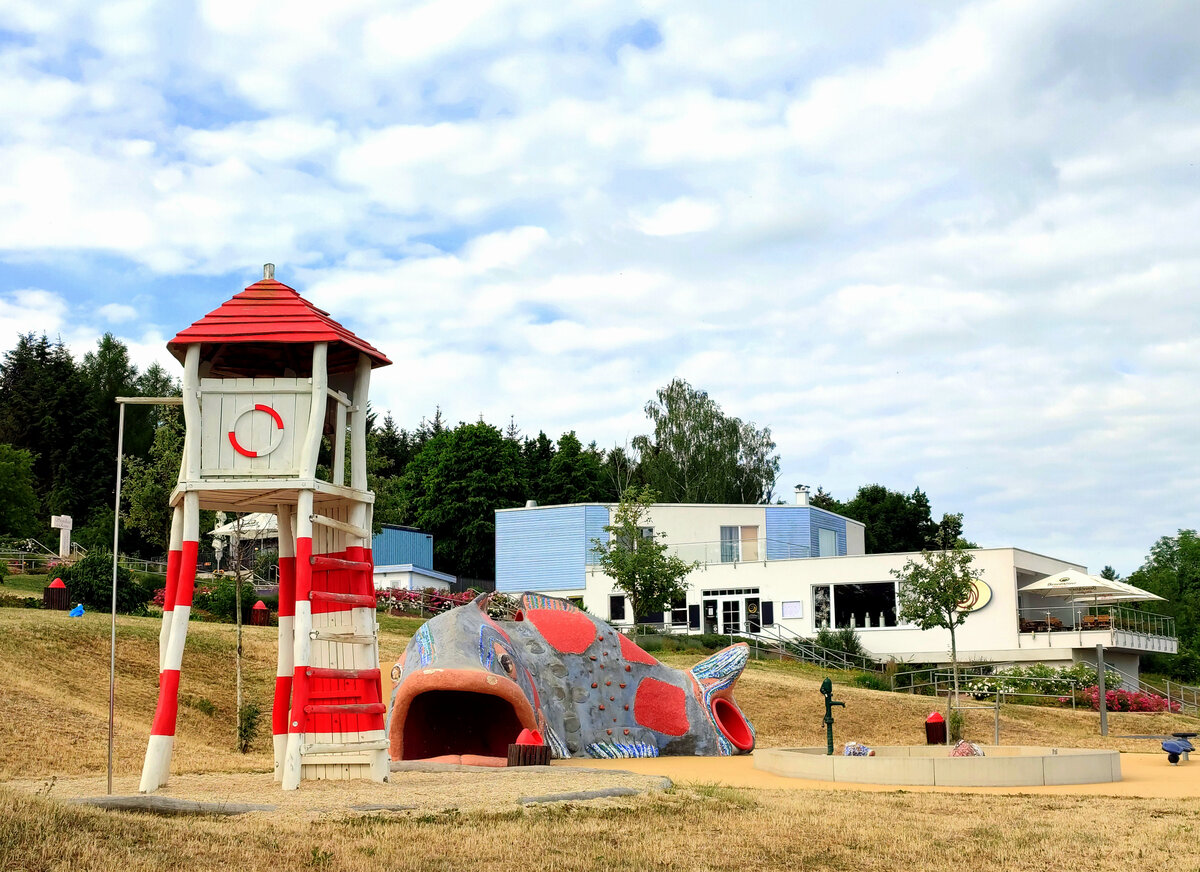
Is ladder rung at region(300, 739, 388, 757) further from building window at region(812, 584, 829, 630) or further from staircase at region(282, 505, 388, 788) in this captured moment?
building window at region(812, 584, 829, 630)

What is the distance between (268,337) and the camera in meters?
15.1

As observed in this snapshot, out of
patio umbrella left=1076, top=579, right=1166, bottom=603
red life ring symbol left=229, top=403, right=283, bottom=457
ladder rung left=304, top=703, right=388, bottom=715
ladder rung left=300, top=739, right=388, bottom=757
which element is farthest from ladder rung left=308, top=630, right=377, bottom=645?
patio umbrella left=1076, top=579, right=1166, bottom=603

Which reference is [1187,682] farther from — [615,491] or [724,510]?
[615,491]

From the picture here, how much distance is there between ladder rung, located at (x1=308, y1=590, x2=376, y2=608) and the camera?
1475cm

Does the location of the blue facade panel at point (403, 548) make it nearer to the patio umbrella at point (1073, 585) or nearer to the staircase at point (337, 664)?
the patio umbrella at point (1073, 585)

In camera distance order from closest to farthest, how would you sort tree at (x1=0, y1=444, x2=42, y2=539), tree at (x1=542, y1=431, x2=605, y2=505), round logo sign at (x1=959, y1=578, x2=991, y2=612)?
1. round logo sign at (x1=959, y1=578, x2=991, y2=612)
2. tree at (x1=0, y1=444, x2=42, y2=539)
3. tree at (x1=542, y1=431, x2=605, y2=505)

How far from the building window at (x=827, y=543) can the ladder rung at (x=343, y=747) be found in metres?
41.2

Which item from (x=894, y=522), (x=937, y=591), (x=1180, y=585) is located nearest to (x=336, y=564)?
(x=937, y=591)

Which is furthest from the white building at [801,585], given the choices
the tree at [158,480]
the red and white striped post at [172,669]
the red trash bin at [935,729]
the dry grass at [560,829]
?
the red and white striped post at [172,669]

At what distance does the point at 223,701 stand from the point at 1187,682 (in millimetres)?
42569

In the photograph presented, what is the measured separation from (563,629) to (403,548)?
40.7 meters

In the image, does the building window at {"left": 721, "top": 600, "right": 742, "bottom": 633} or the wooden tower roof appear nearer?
the wooden tower roof

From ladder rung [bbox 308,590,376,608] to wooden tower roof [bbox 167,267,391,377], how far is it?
308 cm

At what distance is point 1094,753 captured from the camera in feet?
56.9
